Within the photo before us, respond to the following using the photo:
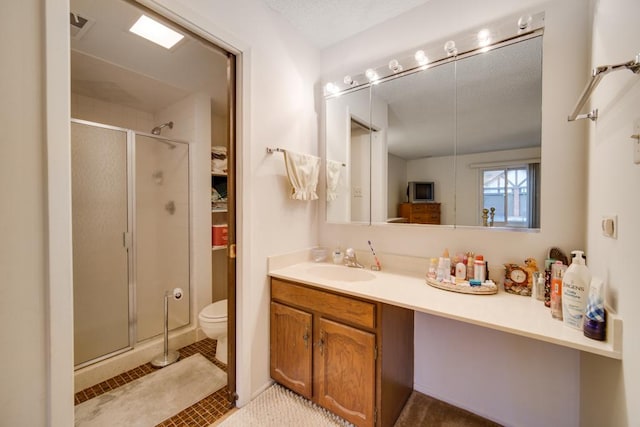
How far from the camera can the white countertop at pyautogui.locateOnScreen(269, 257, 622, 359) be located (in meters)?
0.86

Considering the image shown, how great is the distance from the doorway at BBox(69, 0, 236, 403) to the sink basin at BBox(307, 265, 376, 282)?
591 millimetres

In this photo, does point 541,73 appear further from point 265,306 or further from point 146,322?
point 146,322

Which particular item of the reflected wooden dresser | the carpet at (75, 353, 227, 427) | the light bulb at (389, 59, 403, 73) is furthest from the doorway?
the reflected wooden dresser

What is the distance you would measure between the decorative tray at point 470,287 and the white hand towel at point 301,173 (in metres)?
1.04

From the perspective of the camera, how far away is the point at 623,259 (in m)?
0.79

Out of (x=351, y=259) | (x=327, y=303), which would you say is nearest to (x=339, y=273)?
(x=351, y=259)

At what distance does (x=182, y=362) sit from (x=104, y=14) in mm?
2412

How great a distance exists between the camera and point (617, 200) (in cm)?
84

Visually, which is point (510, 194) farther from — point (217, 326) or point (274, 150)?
point (217, 326)

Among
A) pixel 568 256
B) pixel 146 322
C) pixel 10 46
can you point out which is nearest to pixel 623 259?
pixel 568 256

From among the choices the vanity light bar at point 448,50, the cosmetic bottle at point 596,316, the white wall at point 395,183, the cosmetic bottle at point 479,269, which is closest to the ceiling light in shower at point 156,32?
the vanity light bar at point 448,50

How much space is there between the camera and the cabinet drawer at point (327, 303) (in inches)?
51.9

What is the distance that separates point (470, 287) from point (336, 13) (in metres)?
1.93

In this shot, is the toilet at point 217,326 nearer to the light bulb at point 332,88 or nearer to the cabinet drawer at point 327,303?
the cabinet drawer at point 327,303
